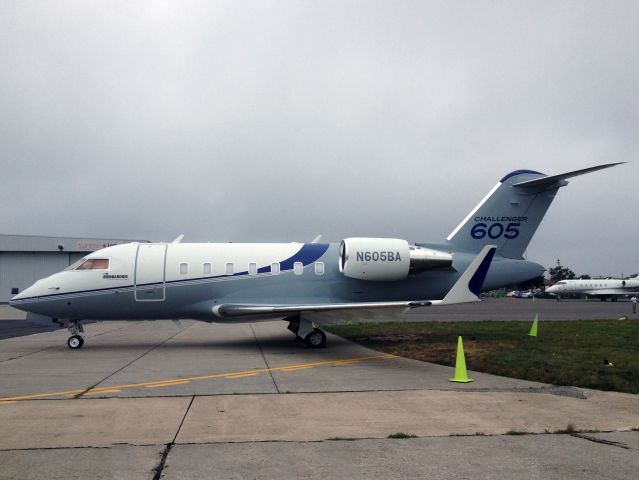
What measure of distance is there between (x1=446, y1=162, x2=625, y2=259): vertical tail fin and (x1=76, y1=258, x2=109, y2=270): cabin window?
10942mm

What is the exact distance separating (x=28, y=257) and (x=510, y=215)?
52448 mm

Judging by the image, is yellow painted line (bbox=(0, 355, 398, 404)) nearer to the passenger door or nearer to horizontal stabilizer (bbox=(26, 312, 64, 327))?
the passenger door

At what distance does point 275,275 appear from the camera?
1673 cm

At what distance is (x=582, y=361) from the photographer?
12102mm

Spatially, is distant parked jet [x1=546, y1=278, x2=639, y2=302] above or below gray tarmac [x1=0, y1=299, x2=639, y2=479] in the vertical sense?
above

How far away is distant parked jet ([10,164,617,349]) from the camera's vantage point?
53.4 ft

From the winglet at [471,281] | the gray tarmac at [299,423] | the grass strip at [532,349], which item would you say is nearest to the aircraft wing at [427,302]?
the winglet at [471,281]

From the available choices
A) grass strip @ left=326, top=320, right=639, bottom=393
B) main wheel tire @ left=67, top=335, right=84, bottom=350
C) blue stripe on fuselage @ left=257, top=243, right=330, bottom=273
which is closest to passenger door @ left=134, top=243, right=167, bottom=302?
main wheel tire @ left=67, top=335, right=84, bottom=350

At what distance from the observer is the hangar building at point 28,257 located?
54844 millimetres

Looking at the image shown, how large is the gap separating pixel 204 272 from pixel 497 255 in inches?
364

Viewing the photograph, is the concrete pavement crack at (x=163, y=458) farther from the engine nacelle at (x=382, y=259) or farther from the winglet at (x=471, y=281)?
the engine nacelle at (x=382, y=259)

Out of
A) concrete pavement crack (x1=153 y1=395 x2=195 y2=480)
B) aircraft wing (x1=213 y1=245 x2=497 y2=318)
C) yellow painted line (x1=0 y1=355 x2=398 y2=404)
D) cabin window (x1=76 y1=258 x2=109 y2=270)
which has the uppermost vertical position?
cabin window (x1=76 y1=258 x2=109 y2=270)

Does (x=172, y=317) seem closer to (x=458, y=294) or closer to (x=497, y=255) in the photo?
(x=458, y=294)

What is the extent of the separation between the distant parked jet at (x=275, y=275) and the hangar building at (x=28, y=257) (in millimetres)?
41888
